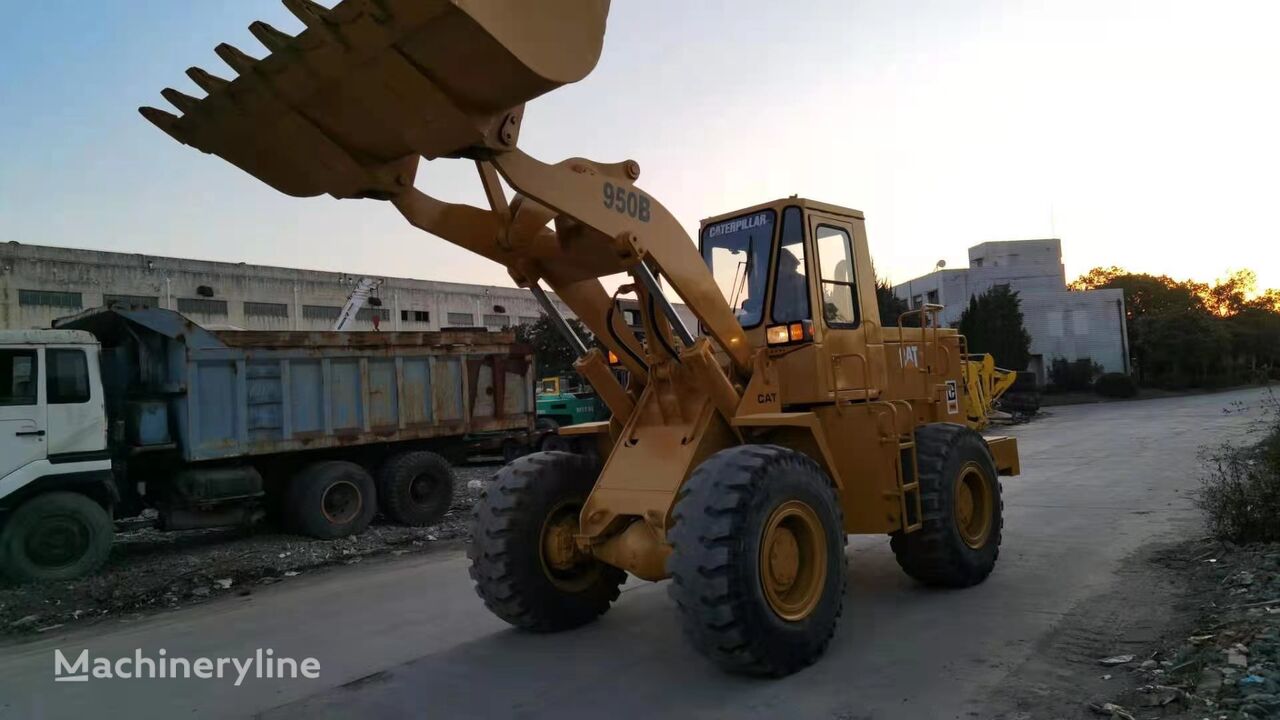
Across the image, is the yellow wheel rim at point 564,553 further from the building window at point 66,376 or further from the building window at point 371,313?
the building window at point 371,313

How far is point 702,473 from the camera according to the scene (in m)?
4.74

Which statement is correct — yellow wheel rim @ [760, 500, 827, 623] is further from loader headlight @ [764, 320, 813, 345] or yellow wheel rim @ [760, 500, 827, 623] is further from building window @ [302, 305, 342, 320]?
building window @ [302, 305, 342, 320]

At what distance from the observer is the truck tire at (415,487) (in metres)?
11.5

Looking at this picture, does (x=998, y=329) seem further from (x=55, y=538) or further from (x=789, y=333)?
(x=55, y=538)

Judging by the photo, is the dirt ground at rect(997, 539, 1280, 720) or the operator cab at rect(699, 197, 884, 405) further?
the operator cab at rect(699, 197, 884, 405)

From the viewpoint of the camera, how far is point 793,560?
5062mm

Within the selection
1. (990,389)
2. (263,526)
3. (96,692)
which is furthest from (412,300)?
(96,692)

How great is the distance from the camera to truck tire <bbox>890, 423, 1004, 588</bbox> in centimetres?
631

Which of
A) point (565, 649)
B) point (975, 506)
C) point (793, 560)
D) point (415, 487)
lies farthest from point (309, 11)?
point (415, 487)

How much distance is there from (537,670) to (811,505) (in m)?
2.01

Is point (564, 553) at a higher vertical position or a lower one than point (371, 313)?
lower

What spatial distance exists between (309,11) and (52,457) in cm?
754

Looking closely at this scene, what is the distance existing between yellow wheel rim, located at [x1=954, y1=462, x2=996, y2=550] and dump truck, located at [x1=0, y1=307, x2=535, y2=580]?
7632mm

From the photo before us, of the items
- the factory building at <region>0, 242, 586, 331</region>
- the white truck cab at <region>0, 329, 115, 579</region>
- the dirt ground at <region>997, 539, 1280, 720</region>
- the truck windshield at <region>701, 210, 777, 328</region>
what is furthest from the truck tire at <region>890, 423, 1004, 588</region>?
the factory building at <region>0, 242, 586, 331</region>
